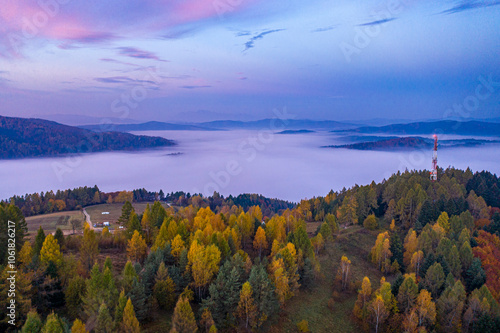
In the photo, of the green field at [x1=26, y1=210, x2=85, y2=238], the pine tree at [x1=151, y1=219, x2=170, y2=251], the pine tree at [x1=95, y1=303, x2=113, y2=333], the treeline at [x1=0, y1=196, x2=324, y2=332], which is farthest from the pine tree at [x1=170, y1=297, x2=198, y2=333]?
the green field at [x1=26, y1=210, x2=85, y2=238]

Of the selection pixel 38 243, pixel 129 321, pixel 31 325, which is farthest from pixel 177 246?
pixel 31 325

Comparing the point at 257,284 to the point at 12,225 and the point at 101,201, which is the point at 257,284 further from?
the point at 101,201

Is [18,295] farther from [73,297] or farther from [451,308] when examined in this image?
[451,308]

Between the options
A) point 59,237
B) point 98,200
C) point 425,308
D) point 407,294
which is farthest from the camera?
point 98,200

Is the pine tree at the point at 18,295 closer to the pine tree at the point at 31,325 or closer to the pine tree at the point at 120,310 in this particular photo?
the pine tree at the point at 31,325

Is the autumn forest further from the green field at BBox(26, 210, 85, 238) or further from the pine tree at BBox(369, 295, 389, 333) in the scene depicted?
the green field at BBox(26, 210, 85, 238)

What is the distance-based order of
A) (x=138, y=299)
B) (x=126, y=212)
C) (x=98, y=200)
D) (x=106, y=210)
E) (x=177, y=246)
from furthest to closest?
(x=98, y=200) < (x=106, y=210) < (x=126, y=212) < (x=177, y=246) < (x=138, y=299)

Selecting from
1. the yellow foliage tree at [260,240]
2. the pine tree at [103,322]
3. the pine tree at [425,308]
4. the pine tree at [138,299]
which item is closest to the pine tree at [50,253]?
the pine tree at [138,299]
